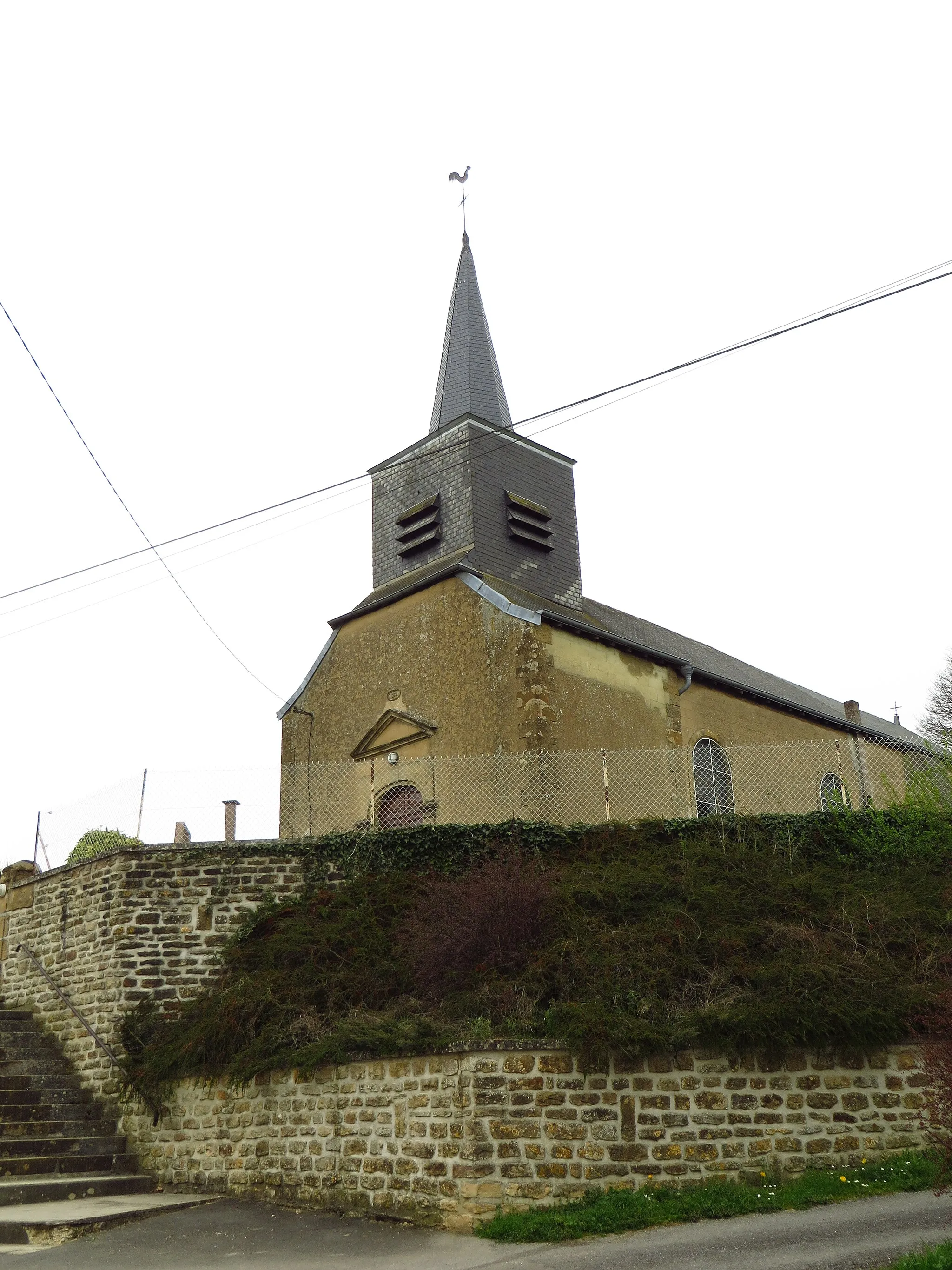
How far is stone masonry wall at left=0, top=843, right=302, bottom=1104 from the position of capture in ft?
43.8

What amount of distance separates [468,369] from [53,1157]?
680 inches

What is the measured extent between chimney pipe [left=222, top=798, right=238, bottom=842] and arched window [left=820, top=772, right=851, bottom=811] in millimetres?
7968

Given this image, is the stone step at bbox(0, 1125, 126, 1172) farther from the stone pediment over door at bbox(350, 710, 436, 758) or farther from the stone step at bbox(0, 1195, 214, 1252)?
the stone pediment over door at bbox(350, 710, 436, 758)

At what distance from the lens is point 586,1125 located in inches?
365

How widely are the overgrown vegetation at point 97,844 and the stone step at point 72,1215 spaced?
4537 millimetres

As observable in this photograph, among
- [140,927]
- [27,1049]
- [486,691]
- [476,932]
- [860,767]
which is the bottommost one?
[27,1049]

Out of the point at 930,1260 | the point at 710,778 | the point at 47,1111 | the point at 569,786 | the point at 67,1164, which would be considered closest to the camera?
the point at 930,1260

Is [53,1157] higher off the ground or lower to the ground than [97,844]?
lower

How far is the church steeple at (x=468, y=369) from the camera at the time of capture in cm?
2347

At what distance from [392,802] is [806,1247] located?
9241mm

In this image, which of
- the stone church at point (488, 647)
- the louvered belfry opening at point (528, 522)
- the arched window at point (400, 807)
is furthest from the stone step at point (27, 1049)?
the louvered belfry opening at point (528, 522)

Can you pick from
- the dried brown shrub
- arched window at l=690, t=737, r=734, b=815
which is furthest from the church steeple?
the dried brown shrub

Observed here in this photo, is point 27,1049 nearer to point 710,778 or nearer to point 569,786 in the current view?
point 569,786

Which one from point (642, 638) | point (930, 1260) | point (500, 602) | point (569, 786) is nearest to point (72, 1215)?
point (930, 1260)
